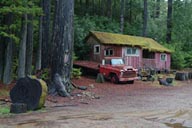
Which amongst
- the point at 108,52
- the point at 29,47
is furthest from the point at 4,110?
the point at 108,52

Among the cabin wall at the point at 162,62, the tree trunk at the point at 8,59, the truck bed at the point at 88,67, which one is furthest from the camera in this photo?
the cabin wall at the point at 162,62

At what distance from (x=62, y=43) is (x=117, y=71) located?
7983 mm

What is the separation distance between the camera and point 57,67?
16203mm

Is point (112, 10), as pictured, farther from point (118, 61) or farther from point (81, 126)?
point (81, 126)

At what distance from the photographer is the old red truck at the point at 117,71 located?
23438 mm

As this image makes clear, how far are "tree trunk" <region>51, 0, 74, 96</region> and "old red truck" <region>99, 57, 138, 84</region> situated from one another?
7533mm

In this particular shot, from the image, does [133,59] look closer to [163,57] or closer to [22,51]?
[163,57]

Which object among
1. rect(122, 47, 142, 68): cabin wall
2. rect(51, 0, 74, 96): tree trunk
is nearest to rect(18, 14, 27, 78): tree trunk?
rect(51, 0, 74, 96): tree trunk

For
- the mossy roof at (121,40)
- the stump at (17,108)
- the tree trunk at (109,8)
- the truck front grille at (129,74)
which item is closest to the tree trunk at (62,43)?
the stump at (17,108)

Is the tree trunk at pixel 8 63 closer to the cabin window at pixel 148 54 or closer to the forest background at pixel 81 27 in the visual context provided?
the forest background at pixel 81 27

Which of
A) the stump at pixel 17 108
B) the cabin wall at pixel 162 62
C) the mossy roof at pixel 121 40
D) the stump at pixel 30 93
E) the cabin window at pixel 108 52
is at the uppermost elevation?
the mossy roof at pixel 121 40

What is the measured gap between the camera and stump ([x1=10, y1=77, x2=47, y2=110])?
11914mm

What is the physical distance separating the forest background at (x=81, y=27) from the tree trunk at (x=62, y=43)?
64 cm

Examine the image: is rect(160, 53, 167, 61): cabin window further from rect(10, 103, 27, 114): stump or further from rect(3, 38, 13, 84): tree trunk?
rect(10, 103, 27, 114): stump
